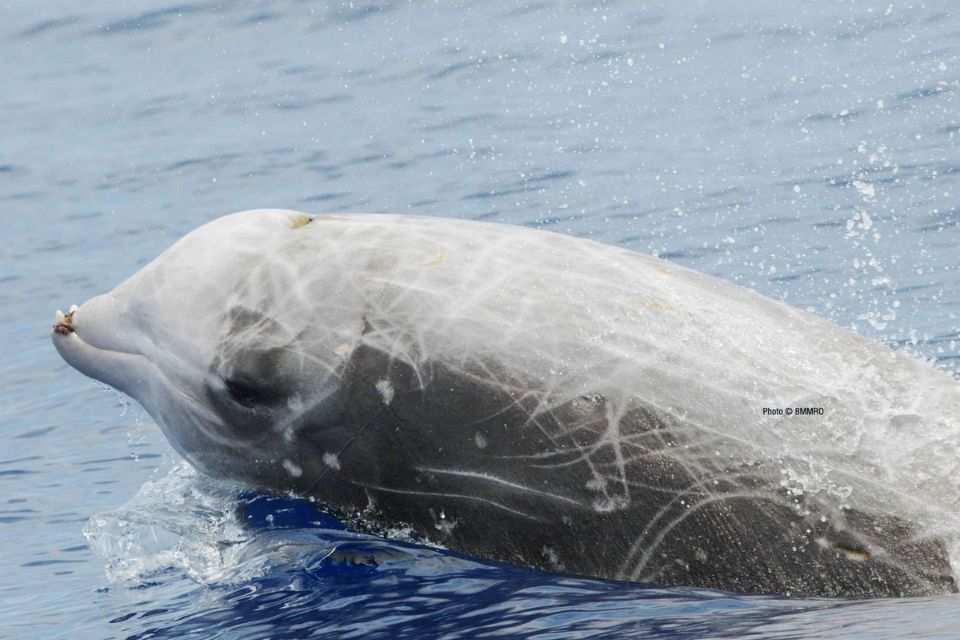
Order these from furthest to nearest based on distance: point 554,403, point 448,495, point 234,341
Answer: point 234,341, point 448,495, point 554,403

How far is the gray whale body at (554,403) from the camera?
5.91 meters

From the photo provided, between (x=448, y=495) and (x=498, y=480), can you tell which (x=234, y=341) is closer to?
(x=448, y=495)

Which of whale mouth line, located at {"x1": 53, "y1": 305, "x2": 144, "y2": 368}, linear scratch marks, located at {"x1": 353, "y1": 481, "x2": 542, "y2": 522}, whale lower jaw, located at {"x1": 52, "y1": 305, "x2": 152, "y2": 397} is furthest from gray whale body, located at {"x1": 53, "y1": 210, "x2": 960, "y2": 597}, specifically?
whale mouth line, located at {"x1": 53, "y1": 305, "x2": 144, "y2": 368}

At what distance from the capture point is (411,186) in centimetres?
1642

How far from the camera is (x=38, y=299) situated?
14336 millimetres

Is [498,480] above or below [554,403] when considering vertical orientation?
below

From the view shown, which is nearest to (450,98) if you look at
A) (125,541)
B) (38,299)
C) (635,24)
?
(635,24)

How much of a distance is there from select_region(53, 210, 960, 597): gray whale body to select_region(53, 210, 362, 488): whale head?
0.03 ft

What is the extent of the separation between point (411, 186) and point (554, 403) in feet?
34.5

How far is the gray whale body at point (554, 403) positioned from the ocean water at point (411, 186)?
196 mm

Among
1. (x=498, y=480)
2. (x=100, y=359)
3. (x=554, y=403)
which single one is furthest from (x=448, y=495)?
(x=100, y=359)

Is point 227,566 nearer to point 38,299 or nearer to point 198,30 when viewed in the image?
point 38,299

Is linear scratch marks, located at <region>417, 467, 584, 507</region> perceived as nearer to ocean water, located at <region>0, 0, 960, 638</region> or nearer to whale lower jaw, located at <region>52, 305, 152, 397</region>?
ocean water, located at <region>0, 0, 960, 638</region>

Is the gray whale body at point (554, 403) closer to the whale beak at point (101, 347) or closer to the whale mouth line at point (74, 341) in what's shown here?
the whale beak at point (101, 347)
